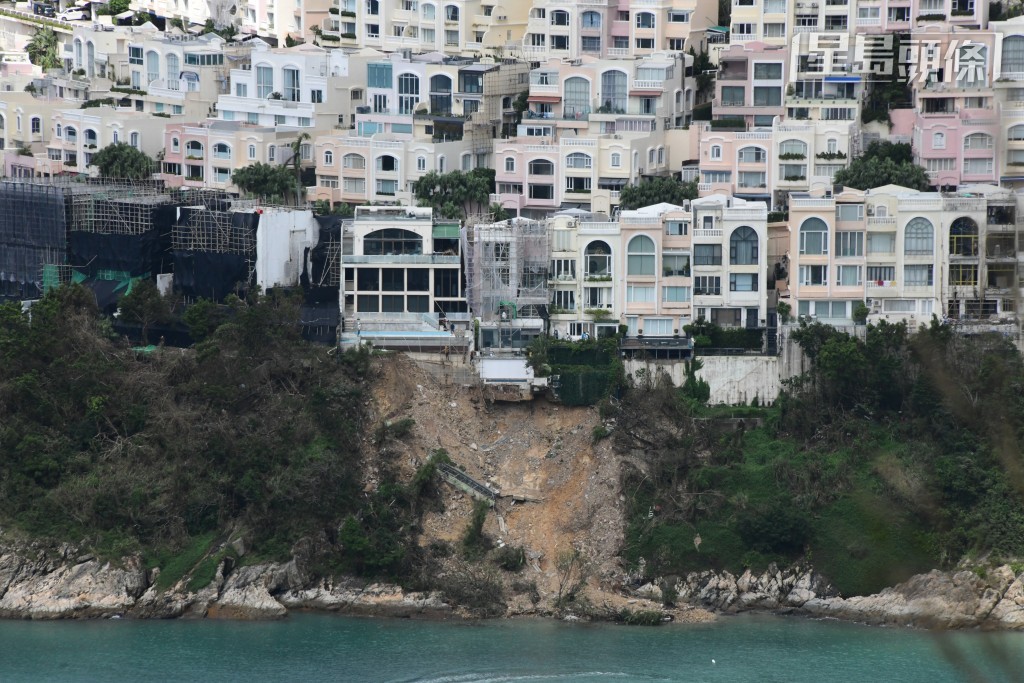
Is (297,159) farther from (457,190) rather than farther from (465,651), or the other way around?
(465,651)

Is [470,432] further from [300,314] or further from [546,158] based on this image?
[546,158]

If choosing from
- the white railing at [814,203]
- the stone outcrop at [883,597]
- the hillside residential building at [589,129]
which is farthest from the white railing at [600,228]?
the stone outcrop at [883,597]

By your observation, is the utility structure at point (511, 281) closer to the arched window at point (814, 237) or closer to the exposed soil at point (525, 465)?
the exposed soil at point (525, 465)

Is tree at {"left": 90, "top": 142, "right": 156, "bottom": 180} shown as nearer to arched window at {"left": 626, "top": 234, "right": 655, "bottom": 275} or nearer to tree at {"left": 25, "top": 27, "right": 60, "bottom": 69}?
tree at {"left": 25, "top": 27, "right": 60, "bottom": 69}

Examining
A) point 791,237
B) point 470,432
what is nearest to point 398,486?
point 470,432

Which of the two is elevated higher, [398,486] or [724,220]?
[724,220]
